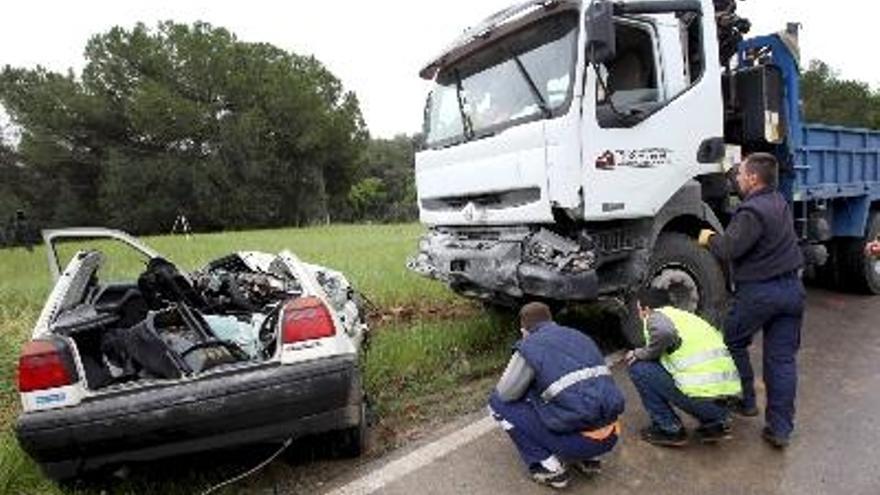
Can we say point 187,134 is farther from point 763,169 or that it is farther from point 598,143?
point 763,169

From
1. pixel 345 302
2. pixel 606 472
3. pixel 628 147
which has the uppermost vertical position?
pixel 628 147

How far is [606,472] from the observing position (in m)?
4.04

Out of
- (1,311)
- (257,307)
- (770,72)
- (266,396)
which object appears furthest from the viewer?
(1,311)

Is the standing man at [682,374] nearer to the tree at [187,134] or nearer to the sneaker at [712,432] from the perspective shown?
the sneaker at [712,432]

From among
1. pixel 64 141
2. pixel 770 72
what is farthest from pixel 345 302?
pixel 64 141

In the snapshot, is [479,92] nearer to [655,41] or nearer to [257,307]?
[655,41]

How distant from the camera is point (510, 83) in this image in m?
5.95

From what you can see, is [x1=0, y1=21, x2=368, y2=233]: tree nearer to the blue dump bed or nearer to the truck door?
the blue dump bed

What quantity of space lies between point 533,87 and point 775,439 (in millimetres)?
2882

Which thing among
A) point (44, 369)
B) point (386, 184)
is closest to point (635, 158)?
point (44, 369)

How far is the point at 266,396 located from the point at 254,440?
9.0 inches

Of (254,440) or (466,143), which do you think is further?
(466,143)

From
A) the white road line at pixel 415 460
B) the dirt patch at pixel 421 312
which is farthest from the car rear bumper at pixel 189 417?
the dirt patch at pixel 421 312

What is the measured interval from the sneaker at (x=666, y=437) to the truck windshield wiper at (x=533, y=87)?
223cm
